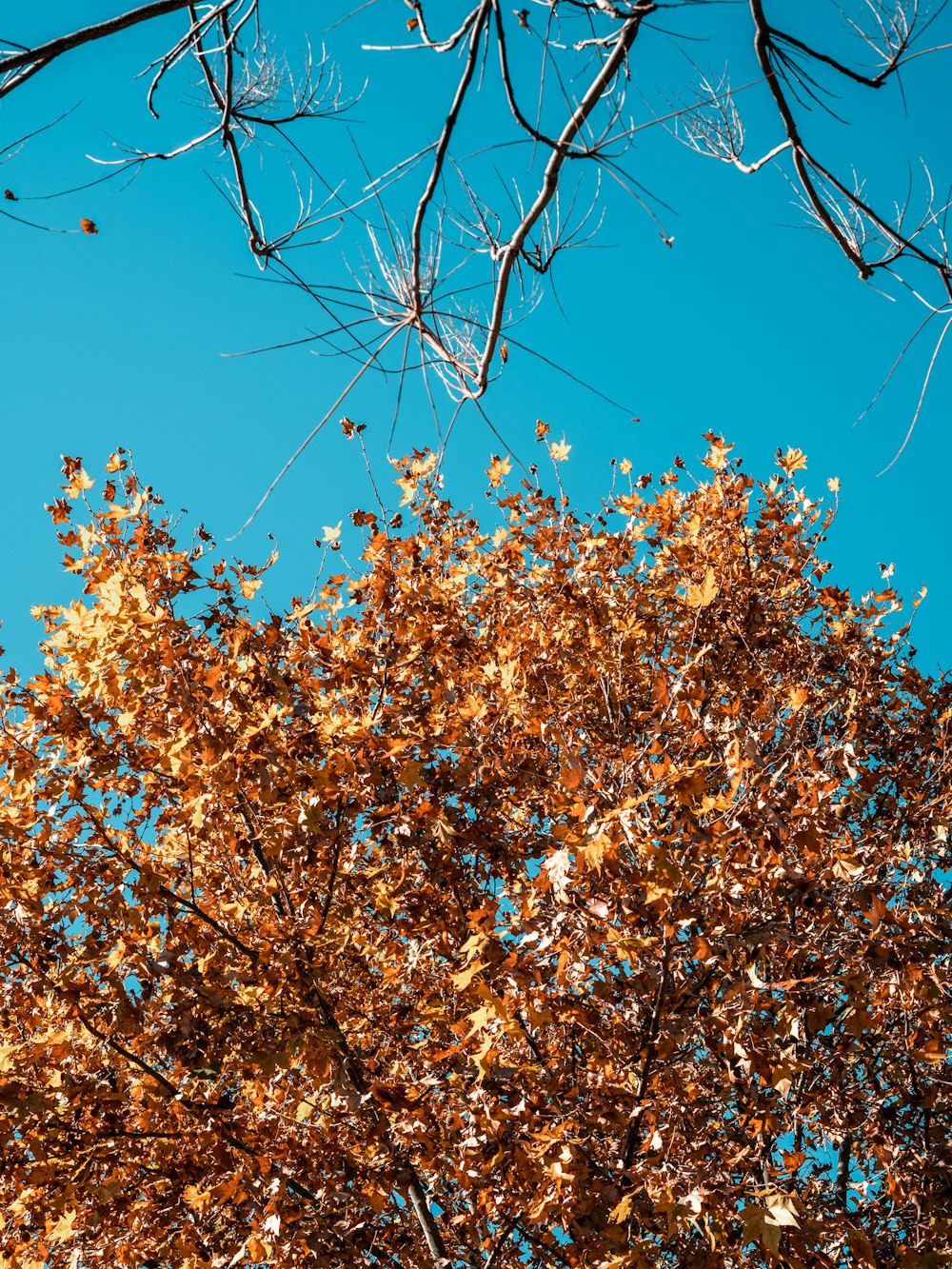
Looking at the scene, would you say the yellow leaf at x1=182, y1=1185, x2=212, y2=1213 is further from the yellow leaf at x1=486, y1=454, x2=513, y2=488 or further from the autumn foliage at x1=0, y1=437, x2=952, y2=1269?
the yellow leaf at x1=486, y1=454, x2=513, y2=488

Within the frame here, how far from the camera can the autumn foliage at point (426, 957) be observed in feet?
12.3

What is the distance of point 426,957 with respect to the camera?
523 cm

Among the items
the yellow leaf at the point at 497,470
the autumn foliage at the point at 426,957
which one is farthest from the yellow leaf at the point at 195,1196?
the yellow leaf at the point at 497,470

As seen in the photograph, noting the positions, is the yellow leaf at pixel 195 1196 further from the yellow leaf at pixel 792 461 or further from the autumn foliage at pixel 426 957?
the yellow leaf at pixel 792 461

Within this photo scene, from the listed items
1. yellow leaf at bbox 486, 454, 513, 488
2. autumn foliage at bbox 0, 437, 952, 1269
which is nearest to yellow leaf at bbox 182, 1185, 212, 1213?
autumn foliage at bbox 0, 437, 952, 1269

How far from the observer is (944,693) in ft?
23.0

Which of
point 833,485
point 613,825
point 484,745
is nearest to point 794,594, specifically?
point 833,485

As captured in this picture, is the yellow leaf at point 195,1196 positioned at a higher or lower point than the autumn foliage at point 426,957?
lower

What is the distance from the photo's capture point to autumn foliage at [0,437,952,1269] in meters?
3.74

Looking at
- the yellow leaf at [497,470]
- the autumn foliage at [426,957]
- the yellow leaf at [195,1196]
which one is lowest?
the yellow leaf at [195,1196]

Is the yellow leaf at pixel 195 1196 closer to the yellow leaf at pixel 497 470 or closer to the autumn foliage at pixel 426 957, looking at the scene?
the autumn foliage at pixel 426 957

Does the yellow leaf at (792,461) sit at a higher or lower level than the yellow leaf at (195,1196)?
higher

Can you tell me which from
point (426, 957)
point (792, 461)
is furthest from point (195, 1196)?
point (792, 461)

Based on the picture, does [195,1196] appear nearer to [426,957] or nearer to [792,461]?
[426,957]
